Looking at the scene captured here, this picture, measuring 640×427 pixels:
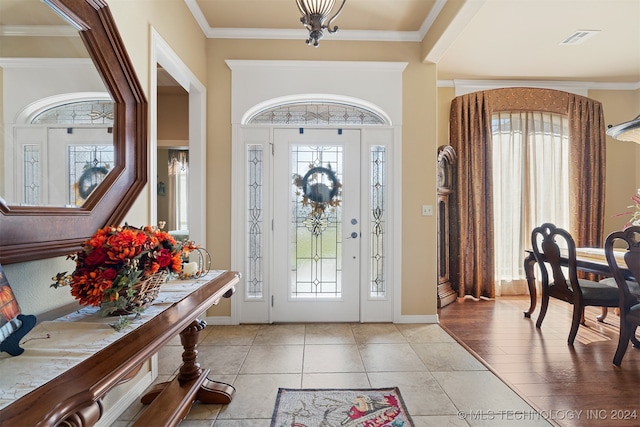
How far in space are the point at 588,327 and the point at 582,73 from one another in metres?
3.39

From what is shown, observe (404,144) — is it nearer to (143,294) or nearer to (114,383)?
(143,294)

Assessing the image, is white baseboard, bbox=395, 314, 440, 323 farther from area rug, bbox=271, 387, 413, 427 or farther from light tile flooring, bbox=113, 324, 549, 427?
area rug, bbox=271, 387, 413, 427

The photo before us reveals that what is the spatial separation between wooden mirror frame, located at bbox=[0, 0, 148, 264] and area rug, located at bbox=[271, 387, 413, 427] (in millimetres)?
1498

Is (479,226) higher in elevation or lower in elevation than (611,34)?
lower

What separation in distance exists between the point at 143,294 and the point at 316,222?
2.23 m

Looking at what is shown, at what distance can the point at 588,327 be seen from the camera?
3316 millimetres

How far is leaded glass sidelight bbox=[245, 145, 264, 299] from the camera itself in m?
3.40

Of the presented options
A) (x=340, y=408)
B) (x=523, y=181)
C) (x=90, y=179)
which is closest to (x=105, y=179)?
(x=90, y=179)

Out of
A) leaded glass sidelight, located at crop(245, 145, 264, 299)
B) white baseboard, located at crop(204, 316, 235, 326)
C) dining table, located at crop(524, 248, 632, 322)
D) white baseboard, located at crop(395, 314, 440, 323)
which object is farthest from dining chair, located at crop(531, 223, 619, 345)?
white baseboard, located at crop(204, 316, 235, 326)

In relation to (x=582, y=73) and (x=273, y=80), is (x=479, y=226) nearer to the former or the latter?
(x=582, y=73)

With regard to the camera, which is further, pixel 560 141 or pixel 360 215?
pixel 560 141

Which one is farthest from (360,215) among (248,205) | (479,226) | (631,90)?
(631,90)

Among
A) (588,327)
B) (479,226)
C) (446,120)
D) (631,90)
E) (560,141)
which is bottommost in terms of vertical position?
(588,327)

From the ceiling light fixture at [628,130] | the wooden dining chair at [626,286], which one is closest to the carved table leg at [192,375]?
the wooden dining chair at [626,286]
